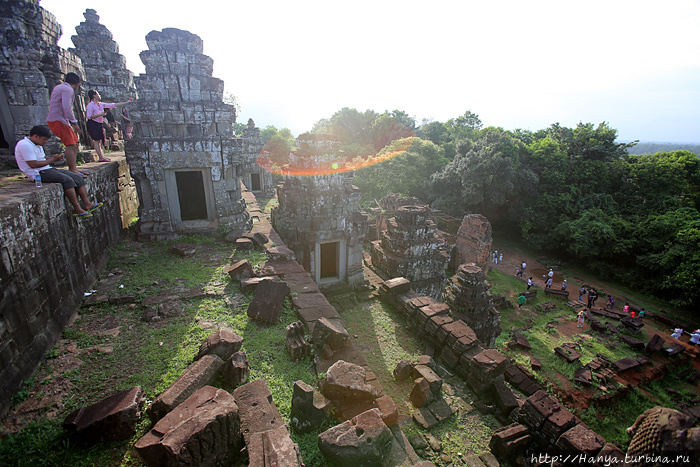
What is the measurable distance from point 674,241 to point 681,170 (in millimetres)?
8510

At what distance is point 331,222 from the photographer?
8930mm

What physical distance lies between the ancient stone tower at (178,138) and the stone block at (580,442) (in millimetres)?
8404

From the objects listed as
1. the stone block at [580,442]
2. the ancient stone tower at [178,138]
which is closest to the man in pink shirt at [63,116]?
the ancient stone tower at [178,138]

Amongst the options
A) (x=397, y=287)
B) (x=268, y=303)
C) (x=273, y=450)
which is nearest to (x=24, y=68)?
(x=268, y=303)

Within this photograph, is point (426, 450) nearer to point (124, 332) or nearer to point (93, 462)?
point (93, 462)

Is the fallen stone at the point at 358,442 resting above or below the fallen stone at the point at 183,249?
below

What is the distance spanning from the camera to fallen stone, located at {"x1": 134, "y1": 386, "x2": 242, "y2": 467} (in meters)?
2.84

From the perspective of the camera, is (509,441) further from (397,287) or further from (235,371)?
(235,371)

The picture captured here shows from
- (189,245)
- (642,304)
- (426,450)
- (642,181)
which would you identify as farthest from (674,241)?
(189,245)

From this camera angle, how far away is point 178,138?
324 inches

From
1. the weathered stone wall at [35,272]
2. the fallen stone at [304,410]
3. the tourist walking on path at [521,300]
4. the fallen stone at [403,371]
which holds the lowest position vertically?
the tourist walking on path at [521,300]

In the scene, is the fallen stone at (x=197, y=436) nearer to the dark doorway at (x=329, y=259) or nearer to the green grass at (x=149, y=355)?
the green grass at (x=149, y=355)

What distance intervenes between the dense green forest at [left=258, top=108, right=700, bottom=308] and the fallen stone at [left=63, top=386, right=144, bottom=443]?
2100 cm

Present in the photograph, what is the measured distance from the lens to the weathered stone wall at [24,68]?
699cm
